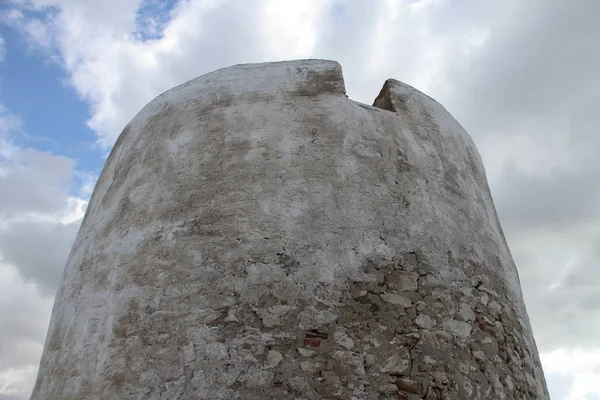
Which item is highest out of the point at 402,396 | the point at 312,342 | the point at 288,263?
the point at 288,263

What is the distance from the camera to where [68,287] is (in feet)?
13.7

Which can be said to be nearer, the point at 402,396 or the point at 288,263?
the point at 402,396

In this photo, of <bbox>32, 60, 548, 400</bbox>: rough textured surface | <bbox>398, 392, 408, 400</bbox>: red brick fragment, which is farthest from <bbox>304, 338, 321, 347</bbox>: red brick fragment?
<bbox>398, 392, 408, 400</bbox>: red brick fragment

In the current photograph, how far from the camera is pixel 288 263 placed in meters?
3.47

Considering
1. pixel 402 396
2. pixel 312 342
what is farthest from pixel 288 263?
pixel 402 396

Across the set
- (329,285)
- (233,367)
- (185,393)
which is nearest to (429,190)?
(329,285)

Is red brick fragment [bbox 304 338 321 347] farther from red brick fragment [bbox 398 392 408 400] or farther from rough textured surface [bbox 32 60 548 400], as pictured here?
red brick fragment [bbox 398 392 408 400]

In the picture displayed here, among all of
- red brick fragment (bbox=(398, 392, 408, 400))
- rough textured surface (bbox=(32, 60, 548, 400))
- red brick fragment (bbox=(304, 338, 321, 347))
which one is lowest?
red brick fragment (bbox=(398, 392, 408, 400))

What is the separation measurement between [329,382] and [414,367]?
52 cm

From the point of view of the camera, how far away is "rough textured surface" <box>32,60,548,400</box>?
3.24 m

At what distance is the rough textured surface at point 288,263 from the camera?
10.6 ft

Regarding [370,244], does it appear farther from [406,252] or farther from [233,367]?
[233,367]

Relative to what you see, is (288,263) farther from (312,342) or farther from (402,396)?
(402,396)

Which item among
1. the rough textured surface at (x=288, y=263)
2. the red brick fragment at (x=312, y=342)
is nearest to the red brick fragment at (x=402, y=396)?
the rough textured surface at (x=288, y=263)
